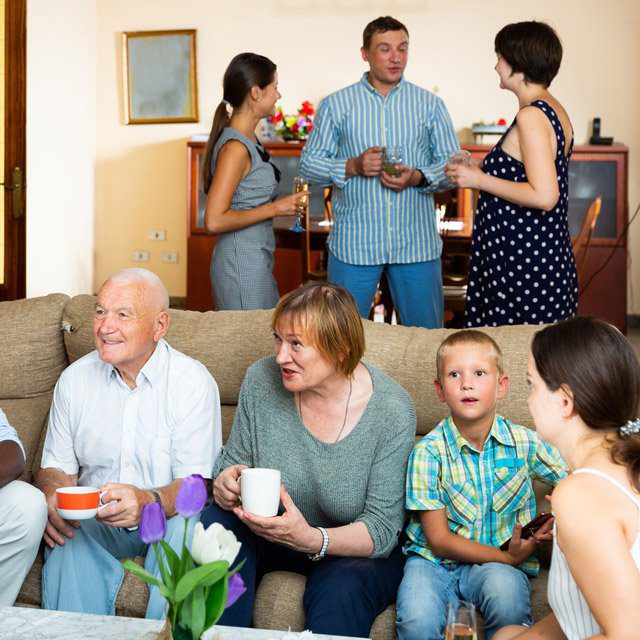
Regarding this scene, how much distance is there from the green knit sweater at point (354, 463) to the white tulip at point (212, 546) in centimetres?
75

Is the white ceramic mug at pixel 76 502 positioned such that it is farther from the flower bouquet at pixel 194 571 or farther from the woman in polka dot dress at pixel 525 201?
the woman in polka dot dress at pixel 525 201

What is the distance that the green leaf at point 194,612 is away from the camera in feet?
4.04

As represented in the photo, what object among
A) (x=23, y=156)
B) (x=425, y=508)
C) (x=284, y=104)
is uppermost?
(x=284, y=104)

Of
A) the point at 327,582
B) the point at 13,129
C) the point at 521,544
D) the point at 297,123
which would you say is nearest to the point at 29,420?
the point at 327,582

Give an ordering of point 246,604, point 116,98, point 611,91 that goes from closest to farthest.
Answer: point 246,604 < point 611,91 < point 116,98

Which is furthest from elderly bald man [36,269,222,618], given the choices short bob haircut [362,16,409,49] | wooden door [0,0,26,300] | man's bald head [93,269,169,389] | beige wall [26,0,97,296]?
beige wall [26,0,97,296]

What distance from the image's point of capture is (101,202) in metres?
7.28

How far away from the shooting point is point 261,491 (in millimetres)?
1626

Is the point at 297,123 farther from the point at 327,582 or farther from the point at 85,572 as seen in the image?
the point at 327,582

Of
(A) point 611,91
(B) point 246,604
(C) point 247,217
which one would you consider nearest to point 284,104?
(A) point 611,91

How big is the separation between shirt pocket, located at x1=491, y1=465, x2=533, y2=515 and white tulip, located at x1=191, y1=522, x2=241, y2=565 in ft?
2.98

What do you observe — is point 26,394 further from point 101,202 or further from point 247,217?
point 101,202

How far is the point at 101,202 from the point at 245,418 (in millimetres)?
5543

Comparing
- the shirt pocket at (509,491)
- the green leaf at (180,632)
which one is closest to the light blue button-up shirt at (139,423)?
the shirt pocket at (509,491)
